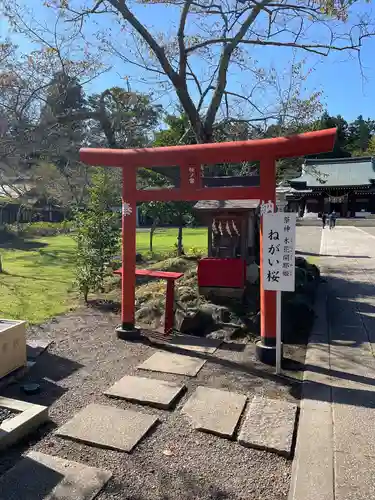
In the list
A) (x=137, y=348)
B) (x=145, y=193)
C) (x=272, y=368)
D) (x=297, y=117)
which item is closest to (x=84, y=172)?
(x=297, y=117)

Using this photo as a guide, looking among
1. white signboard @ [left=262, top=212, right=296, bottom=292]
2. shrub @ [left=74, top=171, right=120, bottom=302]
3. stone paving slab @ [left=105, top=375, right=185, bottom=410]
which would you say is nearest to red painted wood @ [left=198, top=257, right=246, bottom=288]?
white signboard @ [left=262, top=212, right=296, bottom=292]

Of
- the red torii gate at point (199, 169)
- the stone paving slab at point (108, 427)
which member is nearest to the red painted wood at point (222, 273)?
the red torii gate at point (199, 169)

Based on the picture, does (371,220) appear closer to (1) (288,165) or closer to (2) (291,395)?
(1) (288,165)

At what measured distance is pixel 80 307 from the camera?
8750 millimetres

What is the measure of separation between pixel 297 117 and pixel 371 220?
24382 millimetres

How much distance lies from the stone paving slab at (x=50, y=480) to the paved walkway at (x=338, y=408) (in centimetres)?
146

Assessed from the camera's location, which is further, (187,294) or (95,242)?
(95,242)

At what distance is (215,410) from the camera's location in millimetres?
4109

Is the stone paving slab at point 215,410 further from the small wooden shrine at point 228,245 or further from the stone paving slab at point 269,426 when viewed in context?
the small wooden shrine at point 228,245

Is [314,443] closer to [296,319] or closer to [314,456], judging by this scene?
[314,456]

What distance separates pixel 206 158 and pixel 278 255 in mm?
1787

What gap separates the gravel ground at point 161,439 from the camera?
2967mm

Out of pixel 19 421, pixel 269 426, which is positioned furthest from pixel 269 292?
pixel 19 421

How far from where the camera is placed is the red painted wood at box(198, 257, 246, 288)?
7699mm
